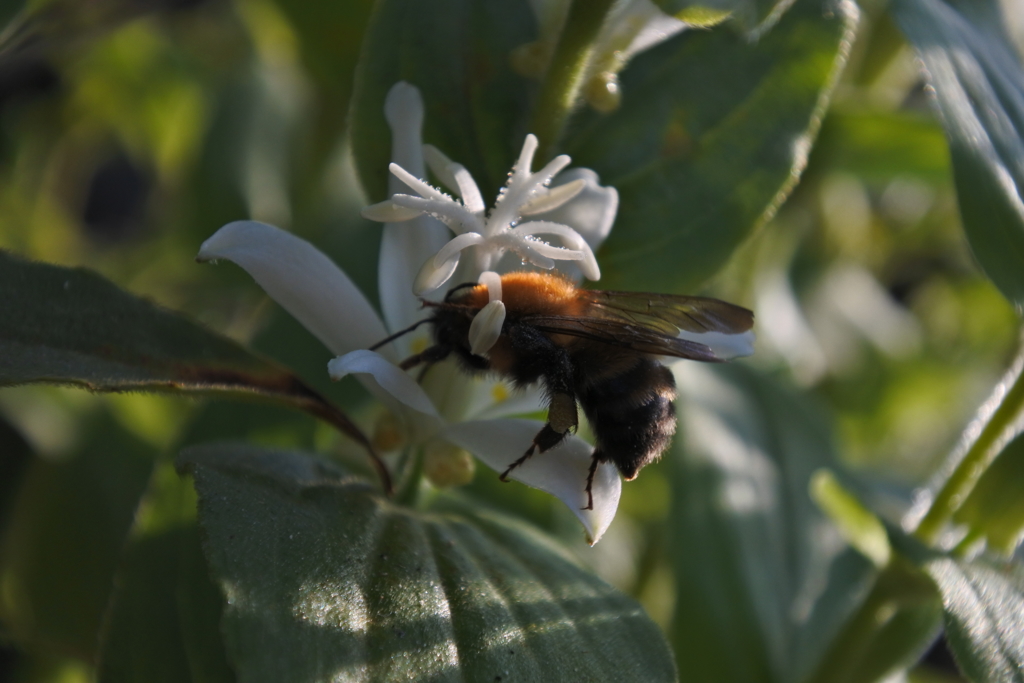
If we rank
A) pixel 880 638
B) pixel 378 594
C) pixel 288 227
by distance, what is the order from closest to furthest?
pixel 378 594
pixel 880 638
pixel 288 227

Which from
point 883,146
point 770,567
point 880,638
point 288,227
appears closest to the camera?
point 880,638

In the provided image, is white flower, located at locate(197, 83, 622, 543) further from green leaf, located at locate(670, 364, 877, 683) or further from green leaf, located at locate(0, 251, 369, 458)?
green leaf, located at locate(670, 364, 877, 683)

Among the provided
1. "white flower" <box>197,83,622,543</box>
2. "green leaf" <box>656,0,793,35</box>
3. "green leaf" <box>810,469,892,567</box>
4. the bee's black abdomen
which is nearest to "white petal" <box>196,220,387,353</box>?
"white flower" <box>197,83,622,543</box>

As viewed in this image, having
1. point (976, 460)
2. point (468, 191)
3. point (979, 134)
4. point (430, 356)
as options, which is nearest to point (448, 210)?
point (468, 191)

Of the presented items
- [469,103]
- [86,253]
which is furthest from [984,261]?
[86,253]

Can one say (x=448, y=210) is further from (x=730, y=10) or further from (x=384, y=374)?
(x=730, y=10)

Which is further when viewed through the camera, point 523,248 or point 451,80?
point 451,80

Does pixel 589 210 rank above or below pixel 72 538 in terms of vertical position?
above
